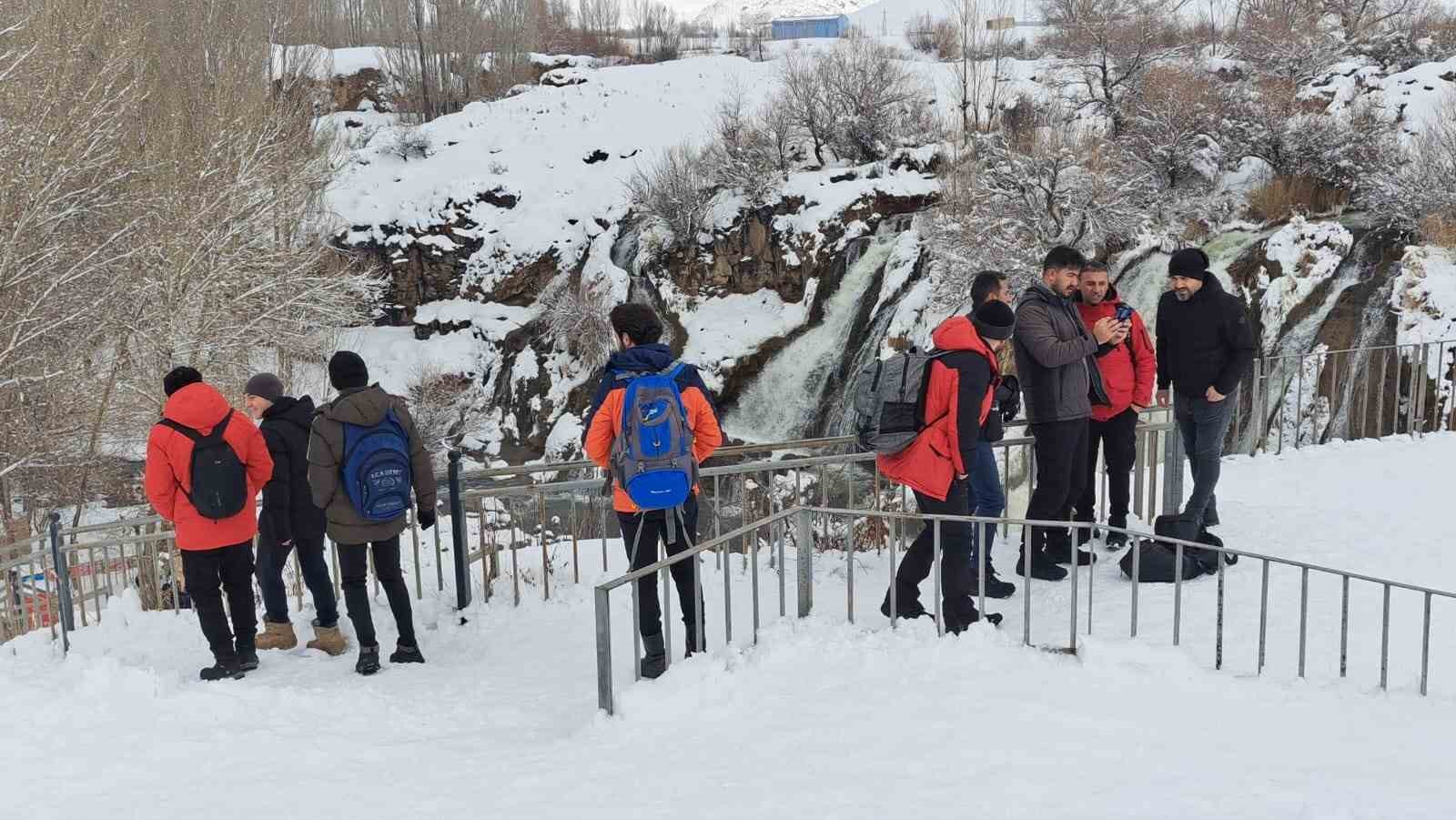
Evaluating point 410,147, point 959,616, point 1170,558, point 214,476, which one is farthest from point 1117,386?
point 410,147

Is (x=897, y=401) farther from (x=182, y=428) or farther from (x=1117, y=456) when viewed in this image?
(x=182, y=428)

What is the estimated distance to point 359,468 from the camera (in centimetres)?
516

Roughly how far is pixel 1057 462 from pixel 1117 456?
0.82m

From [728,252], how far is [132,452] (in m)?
13.6

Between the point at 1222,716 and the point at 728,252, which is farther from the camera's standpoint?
the point at 728,252

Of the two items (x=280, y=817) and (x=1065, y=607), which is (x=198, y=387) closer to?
(x=280, y=817)

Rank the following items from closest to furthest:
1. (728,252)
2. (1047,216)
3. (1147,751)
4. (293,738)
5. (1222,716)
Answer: (1147,751) → (1222,716) → (293,738) → (1047,216) → (728,252)

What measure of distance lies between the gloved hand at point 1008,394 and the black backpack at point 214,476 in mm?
3952

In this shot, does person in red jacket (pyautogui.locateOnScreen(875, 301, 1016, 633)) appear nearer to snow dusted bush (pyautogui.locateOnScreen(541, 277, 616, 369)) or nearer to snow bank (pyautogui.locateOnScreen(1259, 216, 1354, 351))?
snow bank (pyautogui.locateOnScreen(1259, 216, 1354, 351))

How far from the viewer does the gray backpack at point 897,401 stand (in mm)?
4816

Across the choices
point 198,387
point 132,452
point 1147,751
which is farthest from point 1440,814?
point 132,452

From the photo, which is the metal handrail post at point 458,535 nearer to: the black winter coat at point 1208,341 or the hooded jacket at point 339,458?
the hooded jacket at point 339,458

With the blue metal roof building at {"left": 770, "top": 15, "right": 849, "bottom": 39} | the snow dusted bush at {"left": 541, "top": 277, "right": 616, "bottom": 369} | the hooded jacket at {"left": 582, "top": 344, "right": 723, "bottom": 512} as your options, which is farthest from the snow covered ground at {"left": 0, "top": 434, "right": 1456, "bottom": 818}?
the blue metal roof building at {"left": 770, "top": 15, "right": 849, "bottom": 39}

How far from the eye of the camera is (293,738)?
4383 millimetres
